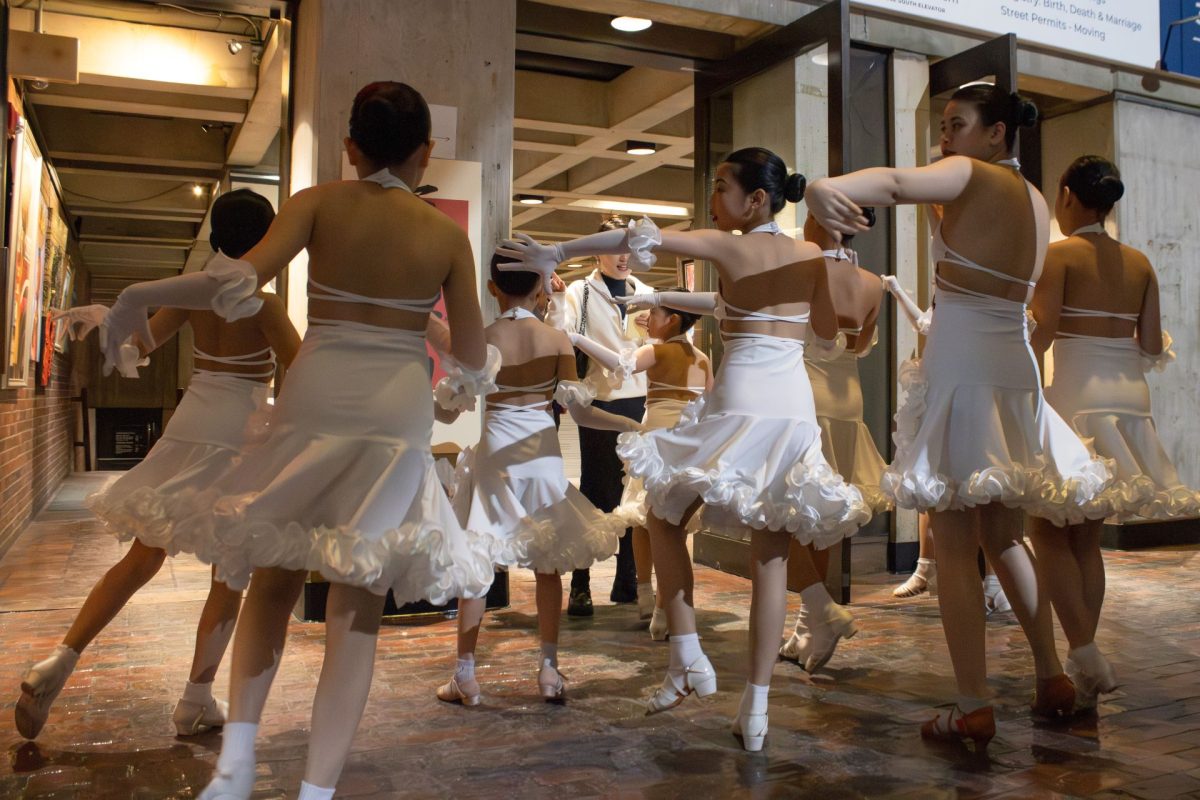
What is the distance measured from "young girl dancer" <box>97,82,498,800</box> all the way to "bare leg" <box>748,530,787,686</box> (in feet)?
3.40

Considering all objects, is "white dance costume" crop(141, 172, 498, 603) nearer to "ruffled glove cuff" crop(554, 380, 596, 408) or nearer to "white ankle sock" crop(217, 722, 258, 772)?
"white ankle sock" crop(217, 722, 258, 772)

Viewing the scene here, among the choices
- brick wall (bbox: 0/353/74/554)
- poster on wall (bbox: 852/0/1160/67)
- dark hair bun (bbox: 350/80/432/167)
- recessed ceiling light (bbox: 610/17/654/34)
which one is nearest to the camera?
dark hair bun (bbox: 350/80/432/167)

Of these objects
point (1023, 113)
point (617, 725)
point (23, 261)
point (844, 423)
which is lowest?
point (617, 725)

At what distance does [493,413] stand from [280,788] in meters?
1.47

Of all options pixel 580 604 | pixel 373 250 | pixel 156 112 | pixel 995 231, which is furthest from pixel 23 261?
pixel 995 231

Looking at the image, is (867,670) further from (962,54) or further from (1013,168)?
(962,54)

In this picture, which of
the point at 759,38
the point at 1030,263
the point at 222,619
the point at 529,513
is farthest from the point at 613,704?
the point at 759,38

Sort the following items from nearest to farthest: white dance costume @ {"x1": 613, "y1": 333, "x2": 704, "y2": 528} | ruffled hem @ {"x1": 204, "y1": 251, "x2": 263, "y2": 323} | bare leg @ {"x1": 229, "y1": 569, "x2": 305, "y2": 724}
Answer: ruffled hem @ {"x1": 204, "y1": 251, "x2": 263, "y2": 323} → bare leg @ {"x1": 229, "y1": 569, "x2": 305, "y2": 724} → white dance costume @ {"x1": 613, "y1": 333, "x2": 704, "y2": 528}

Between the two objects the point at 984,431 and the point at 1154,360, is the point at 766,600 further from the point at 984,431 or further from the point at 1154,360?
the point at 1154,360

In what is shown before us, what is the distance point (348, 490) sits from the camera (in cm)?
227

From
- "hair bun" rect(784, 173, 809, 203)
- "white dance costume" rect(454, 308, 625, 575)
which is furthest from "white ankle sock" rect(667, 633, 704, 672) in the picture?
"hair bun" rect(784, 173, 809, 203)

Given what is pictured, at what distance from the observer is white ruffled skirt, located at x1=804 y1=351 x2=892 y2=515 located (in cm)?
428

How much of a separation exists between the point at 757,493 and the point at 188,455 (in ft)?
5.60

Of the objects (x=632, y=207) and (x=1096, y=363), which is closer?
(x=1096, y=363)
